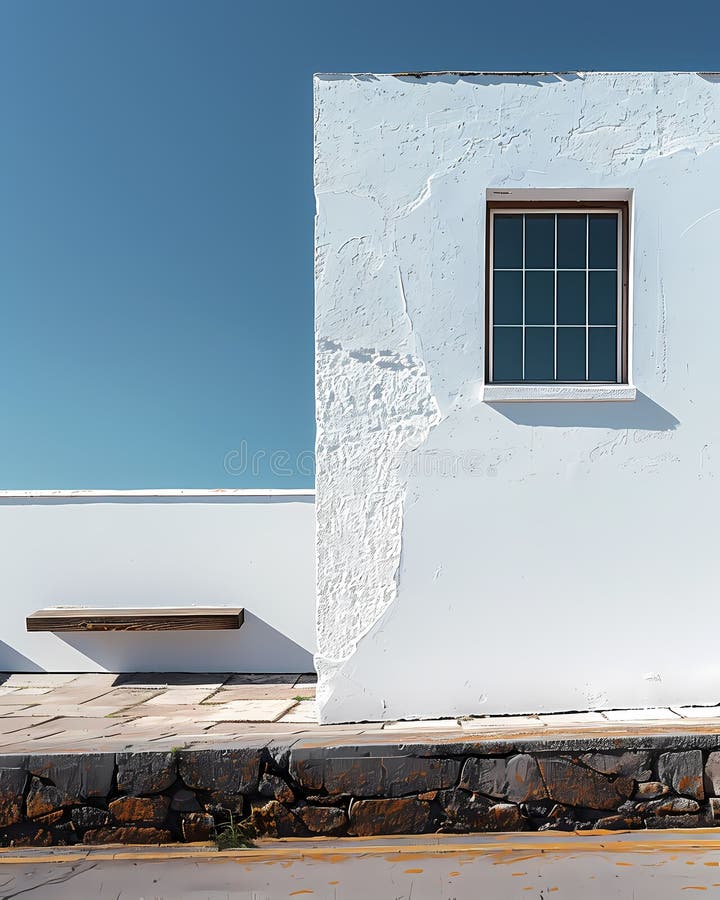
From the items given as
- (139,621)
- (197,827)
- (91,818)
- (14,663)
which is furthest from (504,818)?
(14,663)

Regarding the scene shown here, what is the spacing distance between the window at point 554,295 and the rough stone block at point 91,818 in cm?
355

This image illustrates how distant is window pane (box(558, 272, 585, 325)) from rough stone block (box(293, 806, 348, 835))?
11.2 ft

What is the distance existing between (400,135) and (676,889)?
462cm

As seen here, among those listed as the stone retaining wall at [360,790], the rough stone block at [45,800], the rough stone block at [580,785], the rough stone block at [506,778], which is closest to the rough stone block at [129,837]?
the stone retaining wall at [360,790]

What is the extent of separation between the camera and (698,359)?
4.74 metres

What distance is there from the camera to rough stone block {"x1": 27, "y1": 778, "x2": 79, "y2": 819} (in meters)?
3.78

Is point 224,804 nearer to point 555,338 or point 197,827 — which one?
point 197,827

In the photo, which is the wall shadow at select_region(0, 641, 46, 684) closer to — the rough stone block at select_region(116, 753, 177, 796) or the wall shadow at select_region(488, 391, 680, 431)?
the rough stone block at select_region(116, 753, 177, 796)

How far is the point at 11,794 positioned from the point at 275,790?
1406 millimetres

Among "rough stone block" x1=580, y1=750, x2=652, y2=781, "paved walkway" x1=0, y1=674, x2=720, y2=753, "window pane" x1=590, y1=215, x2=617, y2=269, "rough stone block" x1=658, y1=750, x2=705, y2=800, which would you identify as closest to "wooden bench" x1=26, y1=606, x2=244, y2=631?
"paved walkway" x1=0, y1=674, x2=720, y2=753

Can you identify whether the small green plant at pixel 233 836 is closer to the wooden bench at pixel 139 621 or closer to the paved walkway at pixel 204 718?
the paved walkway at pixel 204 718

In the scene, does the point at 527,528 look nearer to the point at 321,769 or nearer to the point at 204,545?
the point at 321,769

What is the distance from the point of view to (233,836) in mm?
3756

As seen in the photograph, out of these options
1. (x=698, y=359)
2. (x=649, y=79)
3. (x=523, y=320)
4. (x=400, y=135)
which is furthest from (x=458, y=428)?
(x=649, y=79)
